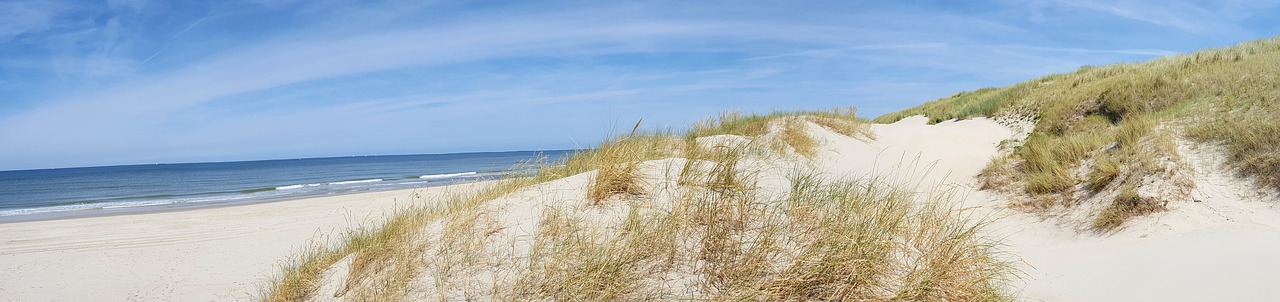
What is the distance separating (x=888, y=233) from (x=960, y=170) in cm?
781

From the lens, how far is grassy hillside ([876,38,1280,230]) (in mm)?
7258

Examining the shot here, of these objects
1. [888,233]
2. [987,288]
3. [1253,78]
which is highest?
[1253,78]

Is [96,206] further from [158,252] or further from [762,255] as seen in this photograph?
[762,255]

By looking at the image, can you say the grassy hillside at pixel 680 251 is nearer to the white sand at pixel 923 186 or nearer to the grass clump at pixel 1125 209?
the white sand at pixel 923 186

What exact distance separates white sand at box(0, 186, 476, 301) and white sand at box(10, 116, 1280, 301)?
0.04 m

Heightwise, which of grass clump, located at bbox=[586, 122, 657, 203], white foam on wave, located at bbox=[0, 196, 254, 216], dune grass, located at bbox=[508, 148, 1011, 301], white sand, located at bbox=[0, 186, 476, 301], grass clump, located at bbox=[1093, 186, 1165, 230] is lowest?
white sand, located at bbox=[0, 186, 476, 301]

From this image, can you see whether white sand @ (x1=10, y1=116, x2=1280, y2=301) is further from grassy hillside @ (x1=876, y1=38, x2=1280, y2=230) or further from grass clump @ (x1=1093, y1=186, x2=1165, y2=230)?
grassy hillside @ (x1=876, y1=38, x2=1280, y2=230)

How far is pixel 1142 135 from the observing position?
28.8 ft

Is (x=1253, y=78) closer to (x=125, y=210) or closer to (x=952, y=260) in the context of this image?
(x=952, y=260)

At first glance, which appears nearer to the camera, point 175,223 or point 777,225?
point 777,225

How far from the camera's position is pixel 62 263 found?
11273mm

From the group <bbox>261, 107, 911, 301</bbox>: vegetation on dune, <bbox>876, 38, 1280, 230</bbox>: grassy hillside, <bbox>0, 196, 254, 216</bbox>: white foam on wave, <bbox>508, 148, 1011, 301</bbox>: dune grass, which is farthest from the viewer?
<bbox>0, 196, 254, 216</bbox>: white foam on wave

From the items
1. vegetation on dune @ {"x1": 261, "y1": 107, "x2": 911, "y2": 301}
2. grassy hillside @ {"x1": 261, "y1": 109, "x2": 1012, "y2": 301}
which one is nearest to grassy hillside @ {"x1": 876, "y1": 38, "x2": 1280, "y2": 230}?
grassy hillside @ {"x1": 261, "y1": 109, "x2": 1012, "y2": 301}

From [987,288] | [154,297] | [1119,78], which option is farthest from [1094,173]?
[154,297]
